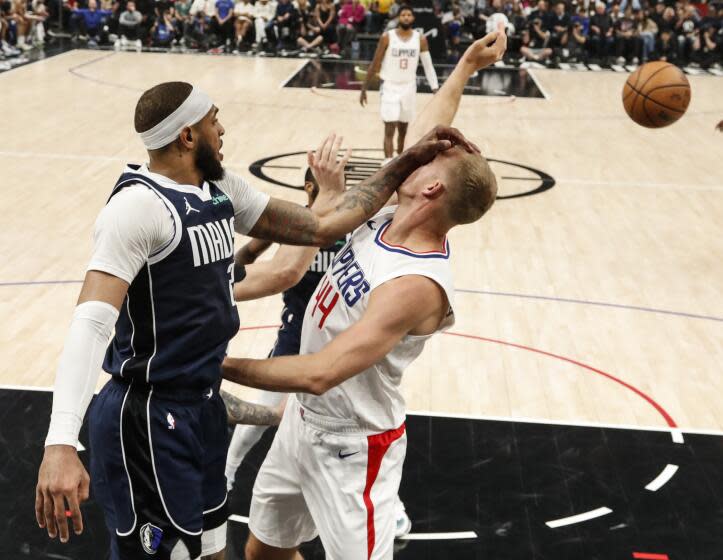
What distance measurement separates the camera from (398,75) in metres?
13.6

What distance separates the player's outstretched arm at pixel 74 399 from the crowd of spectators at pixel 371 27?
22.3m

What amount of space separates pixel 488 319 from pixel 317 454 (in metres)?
4.57

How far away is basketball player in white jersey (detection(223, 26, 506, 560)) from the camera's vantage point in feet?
11.2

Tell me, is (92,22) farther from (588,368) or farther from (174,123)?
(174,123)

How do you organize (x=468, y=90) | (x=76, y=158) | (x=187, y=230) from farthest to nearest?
1. (x=468, y=90)
2. (x=76, y=158)
3. (x=187, y=230)

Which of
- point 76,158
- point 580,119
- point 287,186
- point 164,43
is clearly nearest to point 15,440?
point 287,186

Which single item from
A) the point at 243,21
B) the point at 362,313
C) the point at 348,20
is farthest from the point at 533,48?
the point at 362,313

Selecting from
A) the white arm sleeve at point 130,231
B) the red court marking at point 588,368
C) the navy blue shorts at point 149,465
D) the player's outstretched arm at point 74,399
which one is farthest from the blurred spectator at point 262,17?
the player's outstretched arm at point 74,399

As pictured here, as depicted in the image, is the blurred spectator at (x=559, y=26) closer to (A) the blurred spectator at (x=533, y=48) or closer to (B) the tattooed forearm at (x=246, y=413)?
(A) the blurred spectator at (x=533, y=48)

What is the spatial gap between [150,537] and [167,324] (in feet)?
2.51

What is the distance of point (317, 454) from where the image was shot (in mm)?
3805

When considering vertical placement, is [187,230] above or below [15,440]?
above

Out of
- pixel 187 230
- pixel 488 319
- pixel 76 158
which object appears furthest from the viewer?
pixel 76 158

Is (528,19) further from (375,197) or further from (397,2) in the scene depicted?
(375,197)
